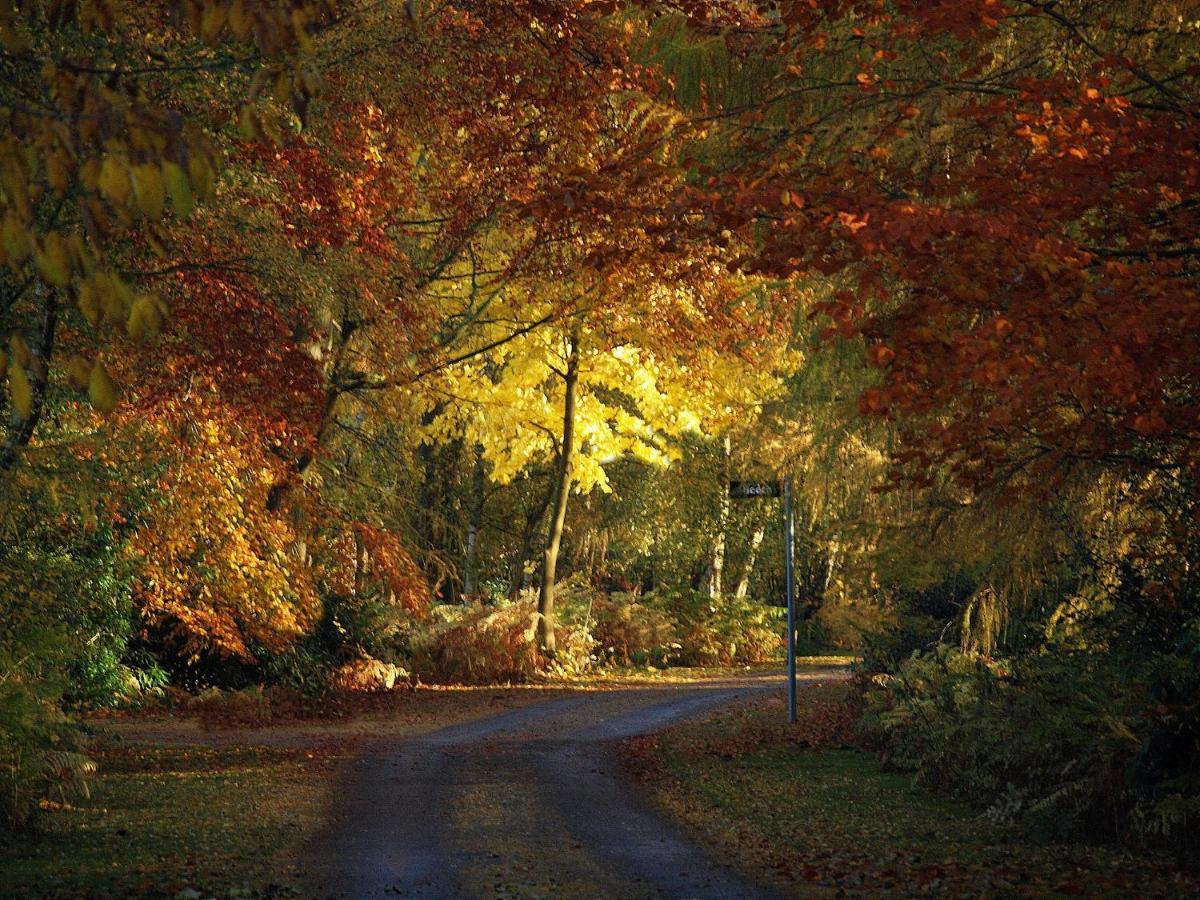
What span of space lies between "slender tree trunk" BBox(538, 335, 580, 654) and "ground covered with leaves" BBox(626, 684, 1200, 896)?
1147 centimetres

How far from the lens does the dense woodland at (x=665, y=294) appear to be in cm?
807

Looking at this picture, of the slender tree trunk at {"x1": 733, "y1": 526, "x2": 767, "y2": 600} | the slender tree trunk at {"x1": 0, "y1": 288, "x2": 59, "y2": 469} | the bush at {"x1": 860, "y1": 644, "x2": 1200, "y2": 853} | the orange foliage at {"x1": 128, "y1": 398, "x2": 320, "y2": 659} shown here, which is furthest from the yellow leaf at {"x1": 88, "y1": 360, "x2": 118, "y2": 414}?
the slender tree trunk at {"x1": 733, "y1": 526, "x2": 767, "y2": 600}

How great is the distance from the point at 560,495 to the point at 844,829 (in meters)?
18.9

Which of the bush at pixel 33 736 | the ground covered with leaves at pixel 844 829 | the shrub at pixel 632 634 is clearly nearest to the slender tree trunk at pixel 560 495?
the shrub at pixel 632 634

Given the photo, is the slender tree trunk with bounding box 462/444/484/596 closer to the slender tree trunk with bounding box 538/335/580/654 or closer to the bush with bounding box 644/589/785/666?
the bush with bounding box 644/589/785/666

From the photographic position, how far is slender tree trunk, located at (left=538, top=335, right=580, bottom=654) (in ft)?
96.5

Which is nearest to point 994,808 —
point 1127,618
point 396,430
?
point 1127,618

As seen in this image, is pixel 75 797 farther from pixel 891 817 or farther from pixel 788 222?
pixel 788 222

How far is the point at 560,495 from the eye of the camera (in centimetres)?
3012

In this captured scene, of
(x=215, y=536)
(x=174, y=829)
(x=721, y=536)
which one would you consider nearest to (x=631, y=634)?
(x=721, y=536)

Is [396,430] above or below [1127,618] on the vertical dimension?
above

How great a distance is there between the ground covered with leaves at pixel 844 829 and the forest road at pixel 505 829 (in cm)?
43

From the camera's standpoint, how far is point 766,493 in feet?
62.1

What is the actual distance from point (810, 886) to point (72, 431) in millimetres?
8735
